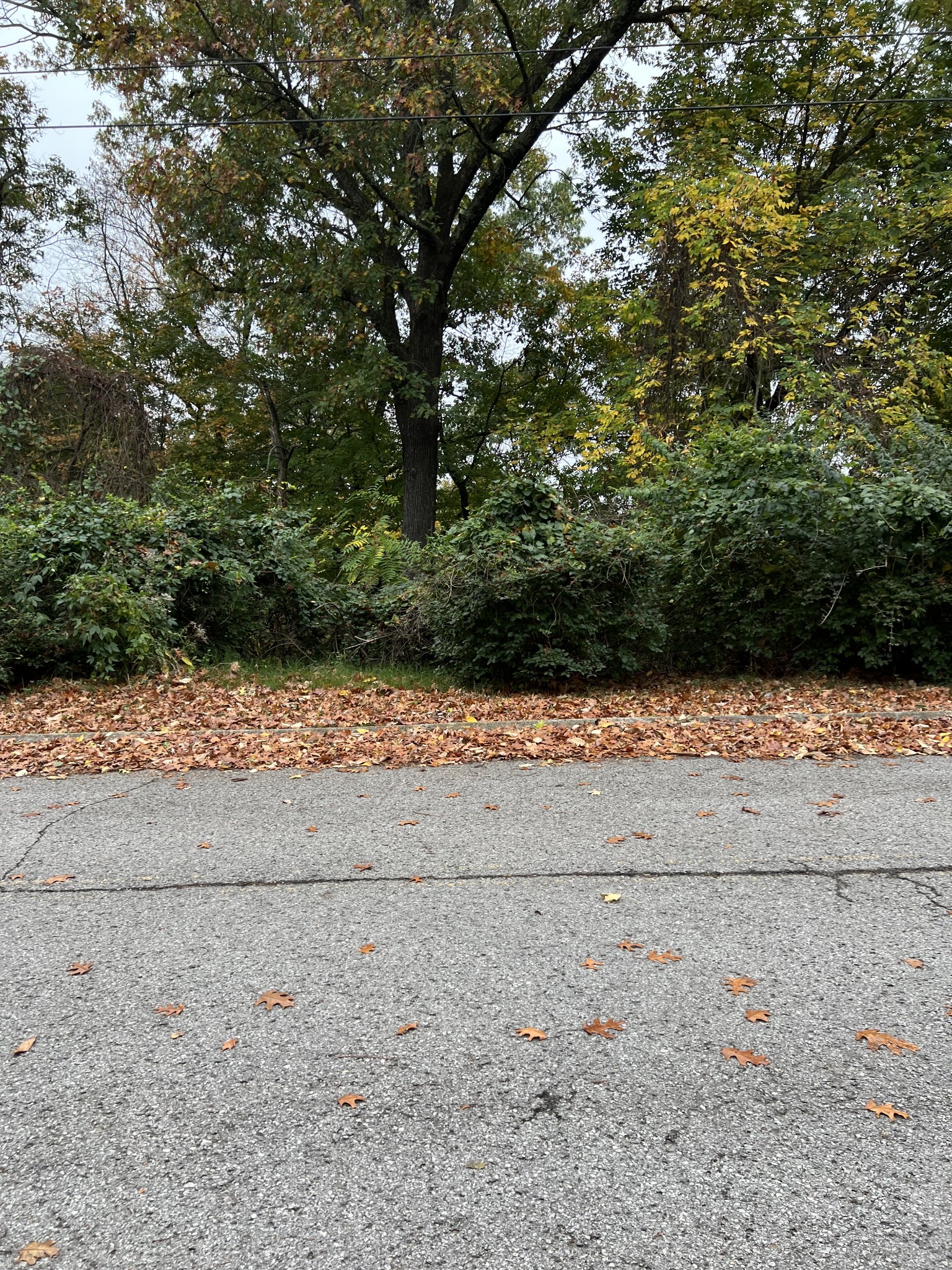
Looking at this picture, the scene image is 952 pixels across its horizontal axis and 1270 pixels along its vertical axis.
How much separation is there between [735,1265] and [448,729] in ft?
18.1

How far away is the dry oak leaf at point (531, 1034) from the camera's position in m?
2.95

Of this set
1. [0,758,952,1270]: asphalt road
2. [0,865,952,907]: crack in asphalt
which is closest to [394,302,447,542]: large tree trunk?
[0,758,952,1270]: asphalt road

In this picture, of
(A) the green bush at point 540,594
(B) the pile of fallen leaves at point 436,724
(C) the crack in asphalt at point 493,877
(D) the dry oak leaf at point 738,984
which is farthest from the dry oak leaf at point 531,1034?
(A) the green bush at point 540,594

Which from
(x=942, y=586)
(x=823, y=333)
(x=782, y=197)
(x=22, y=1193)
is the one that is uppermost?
(x=782, y=197)

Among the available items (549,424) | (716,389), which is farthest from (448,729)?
(549,424)

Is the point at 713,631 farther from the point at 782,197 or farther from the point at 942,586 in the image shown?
the point at 782,197

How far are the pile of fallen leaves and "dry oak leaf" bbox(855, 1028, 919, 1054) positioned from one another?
3595 mm

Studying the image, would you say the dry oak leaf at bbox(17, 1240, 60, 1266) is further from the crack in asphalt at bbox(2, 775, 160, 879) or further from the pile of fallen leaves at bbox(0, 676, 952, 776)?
the pile of fallen leaves at bbox(0, 676, 952, 776)

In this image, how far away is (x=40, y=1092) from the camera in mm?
2744

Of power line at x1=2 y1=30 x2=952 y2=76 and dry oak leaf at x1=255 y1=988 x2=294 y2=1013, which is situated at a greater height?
power line at x1=2 y1=30 x2=952 y2=76

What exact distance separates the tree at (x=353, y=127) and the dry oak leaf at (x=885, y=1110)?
43.9 ft

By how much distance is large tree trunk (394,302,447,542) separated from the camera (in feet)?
54.1

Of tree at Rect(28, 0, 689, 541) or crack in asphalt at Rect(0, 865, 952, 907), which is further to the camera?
tree at Rect(28, 0, 689, 541)

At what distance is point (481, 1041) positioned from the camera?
2934 mm
